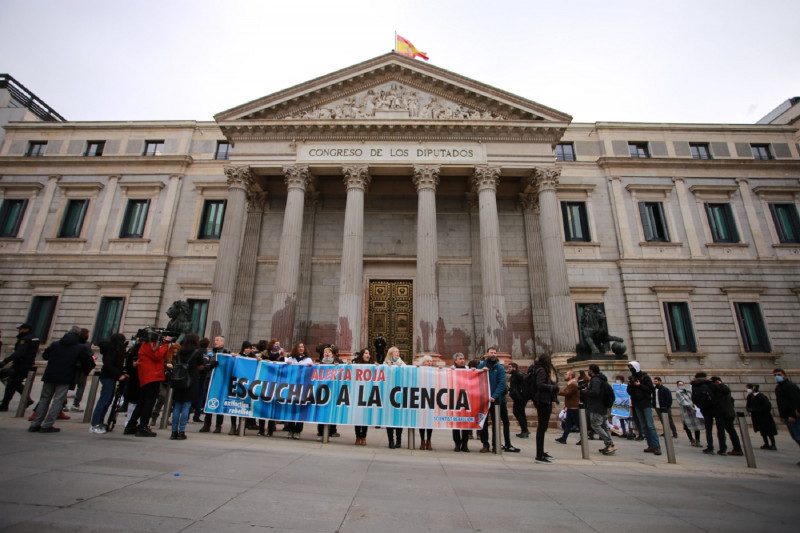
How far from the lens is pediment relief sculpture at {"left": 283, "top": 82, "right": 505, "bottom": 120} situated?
21797 millimetres

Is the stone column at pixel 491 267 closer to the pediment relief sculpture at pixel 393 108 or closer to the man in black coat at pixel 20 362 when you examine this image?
the pediment relief sculpture at pixel 393 108

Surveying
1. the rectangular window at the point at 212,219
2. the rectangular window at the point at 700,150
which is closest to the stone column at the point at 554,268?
the rectangular window at the point at 700,150

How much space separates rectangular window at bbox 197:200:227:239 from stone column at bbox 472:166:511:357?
49.1ft

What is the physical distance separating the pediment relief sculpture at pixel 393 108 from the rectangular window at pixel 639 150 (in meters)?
10.1

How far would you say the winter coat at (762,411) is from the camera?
36.5ft

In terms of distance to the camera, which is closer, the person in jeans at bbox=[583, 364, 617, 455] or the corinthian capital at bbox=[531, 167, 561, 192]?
the person in jeans at bbox=[583, 364, 617, 455]

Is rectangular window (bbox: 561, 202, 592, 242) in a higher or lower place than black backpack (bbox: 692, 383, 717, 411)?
higher

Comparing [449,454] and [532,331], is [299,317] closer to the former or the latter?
[532,331]

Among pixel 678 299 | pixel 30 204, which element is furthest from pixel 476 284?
pixel 30 204

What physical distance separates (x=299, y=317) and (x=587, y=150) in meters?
20.1

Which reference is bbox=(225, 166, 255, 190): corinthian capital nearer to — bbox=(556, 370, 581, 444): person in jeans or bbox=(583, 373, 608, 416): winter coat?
bbox=(556, 370, 581, 444): person in jeans

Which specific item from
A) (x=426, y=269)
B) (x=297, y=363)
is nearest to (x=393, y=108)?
(x=426, y=269)

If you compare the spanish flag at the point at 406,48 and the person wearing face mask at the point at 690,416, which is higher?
the spanish flag at the point at 406,48

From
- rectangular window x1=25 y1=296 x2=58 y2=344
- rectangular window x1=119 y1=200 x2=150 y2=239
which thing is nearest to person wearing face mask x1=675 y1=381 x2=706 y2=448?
rectangular window x1=119 y1=200 x2=150 y2=239
